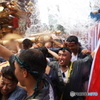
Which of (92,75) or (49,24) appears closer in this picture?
(92,75)

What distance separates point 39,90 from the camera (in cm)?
69

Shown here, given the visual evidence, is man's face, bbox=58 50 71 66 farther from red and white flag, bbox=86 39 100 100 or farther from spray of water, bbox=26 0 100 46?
spray of water, bbox=26 0 100 46

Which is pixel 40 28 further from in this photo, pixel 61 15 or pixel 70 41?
pixel 70 41

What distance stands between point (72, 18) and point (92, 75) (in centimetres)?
60

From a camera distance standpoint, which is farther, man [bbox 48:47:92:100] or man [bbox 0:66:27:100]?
man [bbox 48:47:92:100]

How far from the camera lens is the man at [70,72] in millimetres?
1160

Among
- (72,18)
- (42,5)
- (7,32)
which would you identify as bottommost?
(7,32)

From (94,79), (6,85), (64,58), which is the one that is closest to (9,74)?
(6,85)

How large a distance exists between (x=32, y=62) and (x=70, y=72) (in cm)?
54

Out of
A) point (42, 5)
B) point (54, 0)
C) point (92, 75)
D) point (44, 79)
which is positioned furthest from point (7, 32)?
point (44, 79)

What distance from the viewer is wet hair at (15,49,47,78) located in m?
0.70

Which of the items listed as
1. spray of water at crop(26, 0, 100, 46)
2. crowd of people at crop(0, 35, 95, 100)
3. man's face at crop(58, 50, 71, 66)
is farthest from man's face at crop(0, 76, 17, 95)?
spray of water at crop(26, 0, 100, 46)

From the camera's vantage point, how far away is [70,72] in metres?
1.18

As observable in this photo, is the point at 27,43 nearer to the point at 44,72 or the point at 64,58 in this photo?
the point at 64,58
